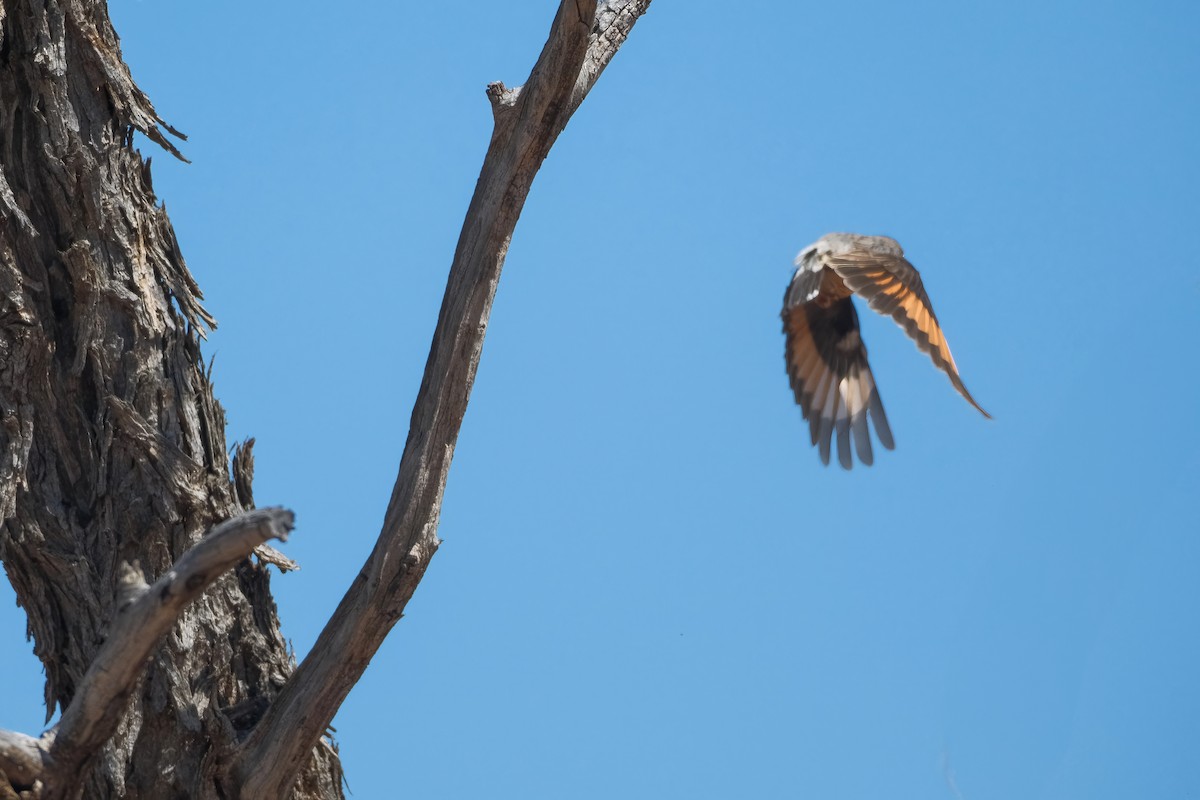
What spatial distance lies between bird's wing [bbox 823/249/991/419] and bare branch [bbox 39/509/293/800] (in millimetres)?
1651

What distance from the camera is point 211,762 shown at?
2.33 meters

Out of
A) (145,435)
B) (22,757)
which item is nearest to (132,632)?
(22,757)

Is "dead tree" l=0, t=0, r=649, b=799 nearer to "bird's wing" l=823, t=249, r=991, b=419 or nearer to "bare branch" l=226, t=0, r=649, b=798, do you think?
"bare branch" l=226, t=0, r=649, b=798

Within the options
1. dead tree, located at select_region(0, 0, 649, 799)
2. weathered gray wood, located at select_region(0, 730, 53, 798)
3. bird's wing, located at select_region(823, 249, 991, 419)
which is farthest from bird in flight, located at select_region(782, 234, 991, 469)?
weathered gray wood, located at select_region(0, 730, 53, 798)

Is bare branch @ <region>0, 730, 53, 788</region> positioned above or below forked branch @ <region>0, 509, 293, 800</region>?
below

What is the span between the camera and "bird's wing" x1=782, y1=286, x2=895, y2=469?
3.38 meters

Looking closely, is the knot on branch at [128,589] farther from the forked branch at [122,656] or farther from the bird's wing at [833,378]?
the bird's wing at [833,378]

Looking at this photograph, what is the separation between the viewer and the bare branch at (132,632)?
1677 millimetres

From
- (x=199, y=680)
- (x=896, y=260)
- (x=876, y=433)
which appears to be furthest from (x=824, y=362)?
(x=199, y=680)

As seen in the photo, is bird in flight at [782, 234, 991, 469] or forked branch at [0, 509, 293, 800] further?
bird in flight at [782, 234, 991, 469]

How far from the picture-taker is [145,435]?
241 cm

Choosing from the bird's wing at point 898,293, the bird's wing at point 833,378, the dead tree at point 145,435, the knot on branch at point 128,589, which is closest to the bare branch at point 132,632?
the knot on branch at point 128,589

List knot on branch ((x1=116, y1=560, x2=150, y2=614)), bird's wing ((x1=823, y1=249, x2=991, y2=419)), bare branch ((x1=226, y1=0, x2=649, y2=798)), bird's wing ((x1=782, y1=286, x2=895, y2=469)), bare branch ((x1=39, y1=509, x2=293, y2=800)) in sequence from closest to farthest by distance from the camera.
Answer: bare branch ((x1=39, y1=509, x2=293, y2=800)) < knot on branch ((x1=116, y1=560, x2=150, y2=614)) < bare branch ((x1=226, y1=0, x2=649, y2=798)) < bird's wing ((x1=823, y1=249, x2=991, y2=419)) < bird's wing ((x1=782, y1=286, x2=895, y2=469))

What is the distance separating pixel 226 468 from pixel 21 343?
445 millimetres
